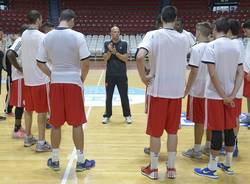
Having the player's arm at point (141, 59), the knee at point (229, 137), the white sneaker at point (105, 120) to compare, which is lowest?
the white sneaker at point (105, 120)

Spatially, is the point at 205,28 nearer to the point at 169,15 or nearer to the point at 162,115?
the point at 169,15

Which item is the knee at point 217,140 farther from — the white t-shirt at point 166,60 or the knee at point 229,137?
the white t-shirt at point 166,60

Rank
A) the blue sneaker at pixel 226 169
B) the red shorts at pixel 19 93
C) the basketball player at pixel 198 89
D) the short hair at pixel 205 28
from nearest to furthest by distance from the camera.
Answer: the blue sneaker at pixel 226 169
the basketball player at pixel 198 89
the short hair at pixel 205 28
the red shorts at pixel 19 93

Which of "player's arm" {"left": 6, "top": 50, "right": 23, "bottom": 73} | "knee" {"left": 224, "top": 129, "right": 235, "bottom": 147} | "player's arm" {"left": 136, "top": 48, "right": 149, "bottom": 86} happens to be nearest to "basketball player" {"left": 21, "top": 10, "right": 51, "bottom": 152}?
"player's arm" {"left": 6, "top": 50, "right": 23, "bottom": 73}

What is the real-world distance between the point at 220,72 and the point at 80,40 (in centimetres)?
155

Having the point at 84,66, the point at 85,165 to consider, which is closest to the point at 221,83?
the point at 84,66

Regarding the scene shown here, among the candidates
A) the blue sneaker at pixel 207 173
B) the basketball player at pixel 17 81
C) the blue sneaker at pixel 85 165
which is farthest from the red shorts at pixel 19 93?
the blue sneaker at pixel 207 173

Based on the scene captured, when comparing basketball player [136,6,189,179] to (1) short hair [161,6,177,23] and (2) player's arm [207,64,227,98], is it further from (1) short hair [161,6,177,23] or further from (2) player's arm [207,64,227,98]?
(2) player's arm [207,64,227,98]

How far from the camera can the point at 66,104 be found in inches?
183

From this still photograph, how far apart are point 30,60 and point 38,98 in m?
0.52

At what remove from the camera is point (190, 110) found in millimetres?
5297

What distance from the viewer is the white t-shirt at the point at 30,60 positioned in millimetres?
5414

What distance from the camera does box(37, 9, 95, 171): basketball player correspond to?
Answer: 452 cm

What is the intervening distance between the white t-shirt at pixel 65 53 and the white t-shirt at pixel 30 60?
83 cm
